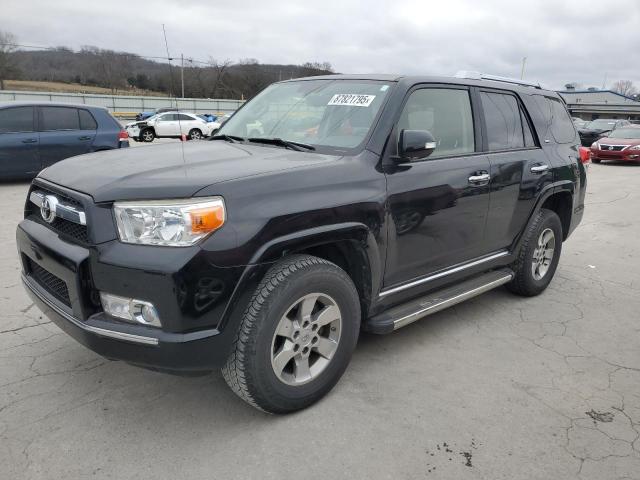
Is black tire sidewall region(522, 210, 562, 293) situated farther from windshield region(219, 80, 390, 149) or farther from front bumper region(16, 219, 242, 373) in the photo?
Answer: front bumper region(16, 219, 242, 373)

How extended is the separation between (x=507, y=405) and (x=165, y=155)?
8.29ft

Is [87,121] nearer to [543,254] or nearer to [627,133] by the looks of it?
[543,254]

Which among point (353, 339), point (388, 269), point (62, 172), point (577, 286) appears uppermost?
point (62, 172)

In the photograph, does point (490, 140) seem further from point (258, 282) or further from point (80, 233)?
point (80, 233)

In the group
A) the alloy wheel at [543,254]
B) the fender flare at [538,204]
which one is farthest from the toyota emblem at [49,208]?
the alloy wheel at [543,254]

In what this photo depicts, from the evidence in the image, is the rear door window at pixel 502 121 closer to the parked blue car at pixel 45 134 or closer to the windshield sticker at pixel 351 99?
the windshield sticker at pixel 351 99

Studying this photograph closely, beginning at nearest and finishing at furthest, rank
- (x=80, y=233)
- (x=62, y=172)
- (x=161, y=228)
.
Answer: (x=161, y=228) < (x=80, y=233) < (x=62, y=172)

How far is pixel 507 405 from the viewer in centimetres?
301

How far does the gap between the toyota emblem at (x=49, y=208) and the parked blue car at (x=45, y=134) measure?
298 inches

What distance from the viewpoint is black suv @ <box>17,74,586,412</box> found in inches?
92.2

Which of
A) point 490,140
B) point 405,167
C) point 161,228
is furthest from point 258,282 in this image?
point 490,140

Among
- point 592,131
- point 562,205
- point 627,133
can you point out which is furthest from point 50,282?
point 592,131

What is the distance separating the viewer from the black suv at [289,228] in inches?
92.2

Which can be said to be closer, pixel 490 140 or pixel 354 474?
pixel 354 474
